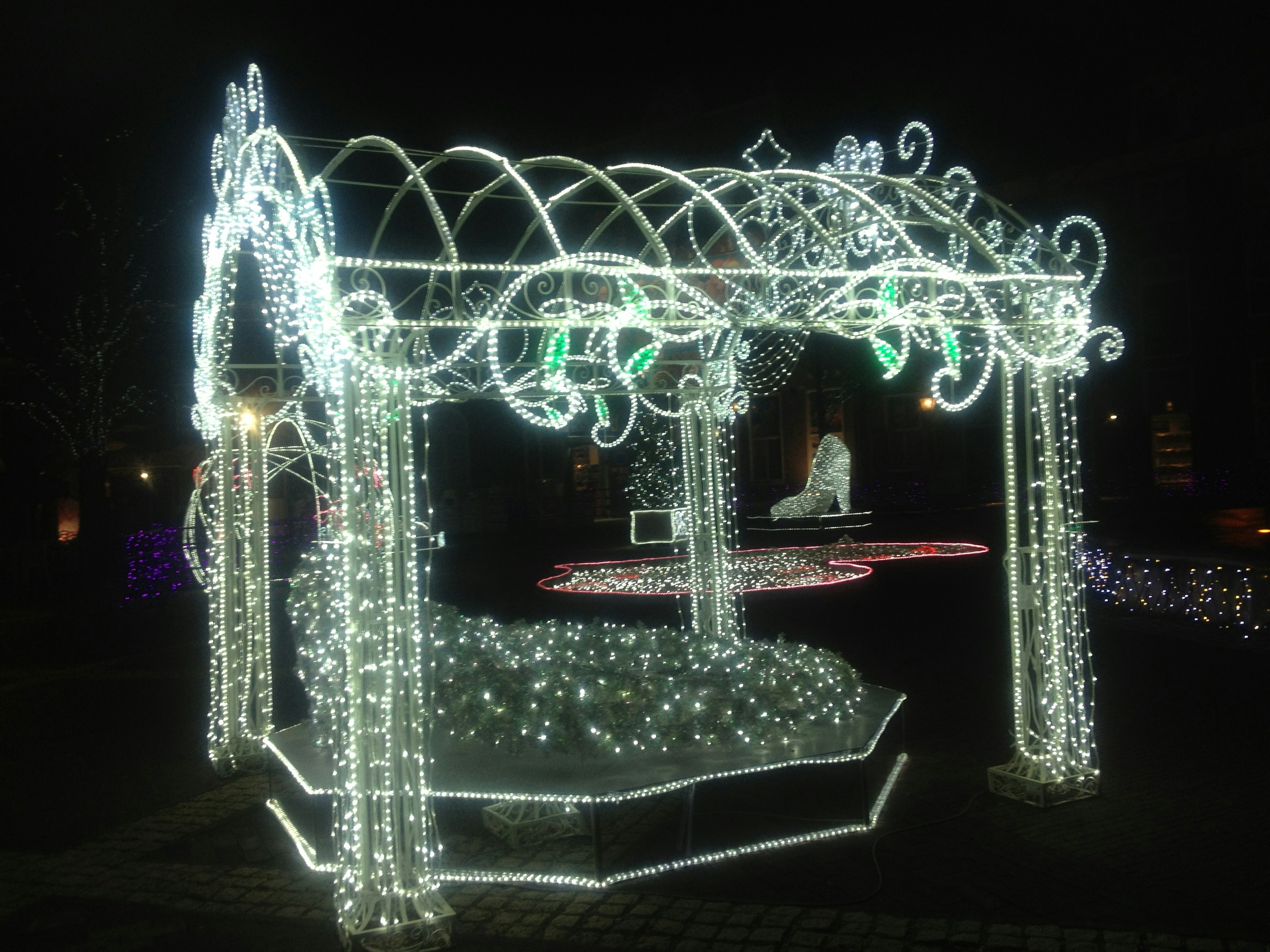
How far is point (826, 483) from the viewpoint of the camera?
1948 cm

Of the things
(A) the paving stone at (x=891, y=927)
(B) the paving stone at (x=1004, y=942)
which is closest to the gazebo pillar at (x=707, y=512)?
(A) the paving stone at (x=891, y=927)

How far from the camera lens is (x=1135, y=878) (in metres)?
4.77

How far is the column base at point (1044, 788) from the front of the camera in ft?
19.0

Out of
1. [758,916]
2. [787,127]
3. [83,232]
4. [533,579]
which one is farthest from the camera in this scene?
[787,127]

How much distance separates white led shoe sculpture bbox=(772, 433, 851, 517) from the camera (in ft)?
63.6

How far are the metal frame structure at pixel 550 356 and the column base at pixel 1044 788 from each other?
17 millimetres

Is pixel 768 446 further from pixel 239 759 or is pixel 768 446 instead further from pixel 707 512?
pixel 239 759

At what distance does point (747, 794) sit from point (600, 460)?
27.8m

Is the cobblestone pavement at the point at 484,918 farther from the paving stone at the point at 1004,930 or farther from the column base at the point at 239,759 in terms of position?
the column base at the point at 239,759

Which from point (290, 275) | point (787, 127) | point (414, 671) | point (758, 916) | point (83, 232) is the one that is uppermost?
point (787, 127)

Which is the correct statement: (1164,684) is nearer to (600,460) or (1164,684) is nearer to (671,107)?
(600,460)

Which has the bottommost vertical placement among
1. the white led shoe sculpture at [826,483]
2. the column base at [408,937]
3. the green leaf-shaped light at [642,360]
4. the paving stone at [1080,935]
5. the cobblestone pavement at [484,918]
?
the cobblestone pavement at [484,918]

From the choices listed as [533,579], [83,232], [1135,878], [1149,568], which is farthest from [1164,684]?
[83,232]

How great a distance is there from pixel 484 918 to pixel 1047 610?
11.1 ft
